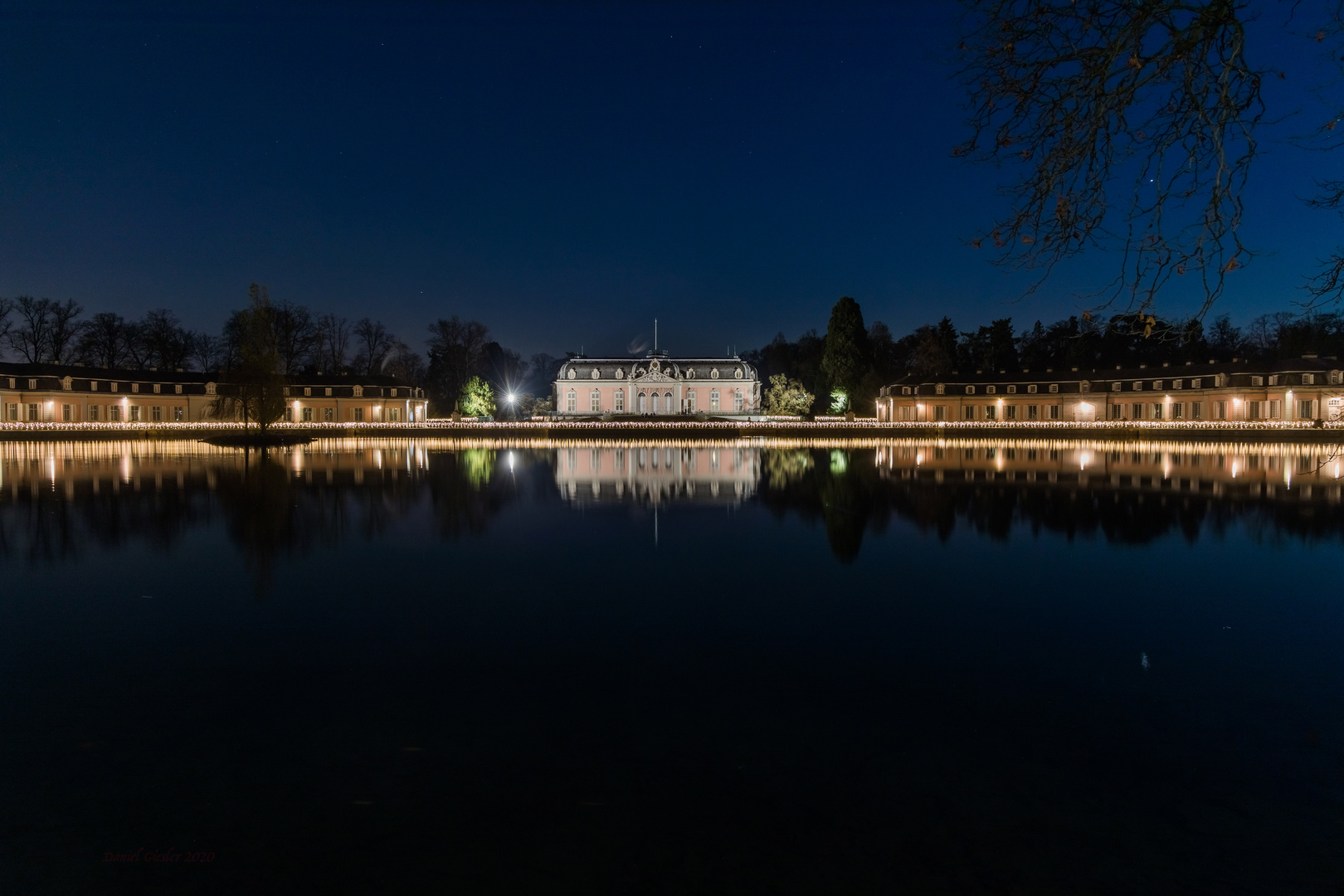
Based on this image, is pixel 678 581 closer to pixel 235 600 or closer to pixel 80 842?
pixel 235 600

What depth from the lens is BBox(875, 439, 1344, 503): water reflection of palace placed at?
1834 centimetres

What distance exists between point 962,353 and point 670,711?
2996 inches

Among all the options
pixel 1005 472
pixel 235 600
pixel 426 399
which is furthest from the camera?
pixel 426 399

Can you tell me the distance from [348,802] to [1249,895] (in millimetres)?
4151

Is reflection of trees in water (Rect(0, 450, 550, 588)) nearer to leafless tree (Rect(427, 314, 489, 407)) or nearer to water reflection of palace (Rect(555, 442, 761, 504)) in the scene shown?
water reflection of palace (Rect(555, 442, 761, 504))

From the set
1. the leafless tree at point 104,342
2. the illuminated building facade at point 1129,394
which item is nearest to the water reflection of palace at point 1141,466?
the illuminated building facade at point 1129,394

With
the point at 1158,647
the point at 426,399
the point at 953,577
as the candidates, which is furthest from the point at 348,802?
the point at 426,399

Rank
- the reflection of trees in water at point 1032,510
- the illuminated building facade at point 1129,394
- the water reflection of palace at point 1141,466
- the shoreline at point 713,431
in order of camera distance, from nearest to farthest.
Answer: the reflection of trees in water at point 1032,510, the water reflection of palace at point 1141,466, the shoreline at point 713,431, the illuminated building facade at point 1129,394

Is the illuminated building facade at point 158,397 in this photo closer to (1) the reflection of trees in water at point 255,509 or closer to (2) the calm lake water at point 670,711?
(1) the reflection of trees in water at point 255,509

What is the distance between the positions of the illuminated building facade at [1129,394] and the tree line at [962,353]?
2.68 meters

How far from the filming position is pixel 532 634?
6.62 metres

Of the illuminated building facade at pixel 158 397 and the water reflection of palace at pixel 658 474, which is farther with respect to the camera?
the illuminated building facade at pixel 158 397

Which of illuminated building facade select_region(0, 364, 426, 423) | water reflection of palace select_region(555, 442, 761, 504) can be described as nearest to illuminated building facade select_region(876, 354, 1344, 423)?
water reflection of palace select_region(555, 442, 761, 504)

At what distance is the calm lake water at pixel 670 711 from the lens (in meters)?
3.50
